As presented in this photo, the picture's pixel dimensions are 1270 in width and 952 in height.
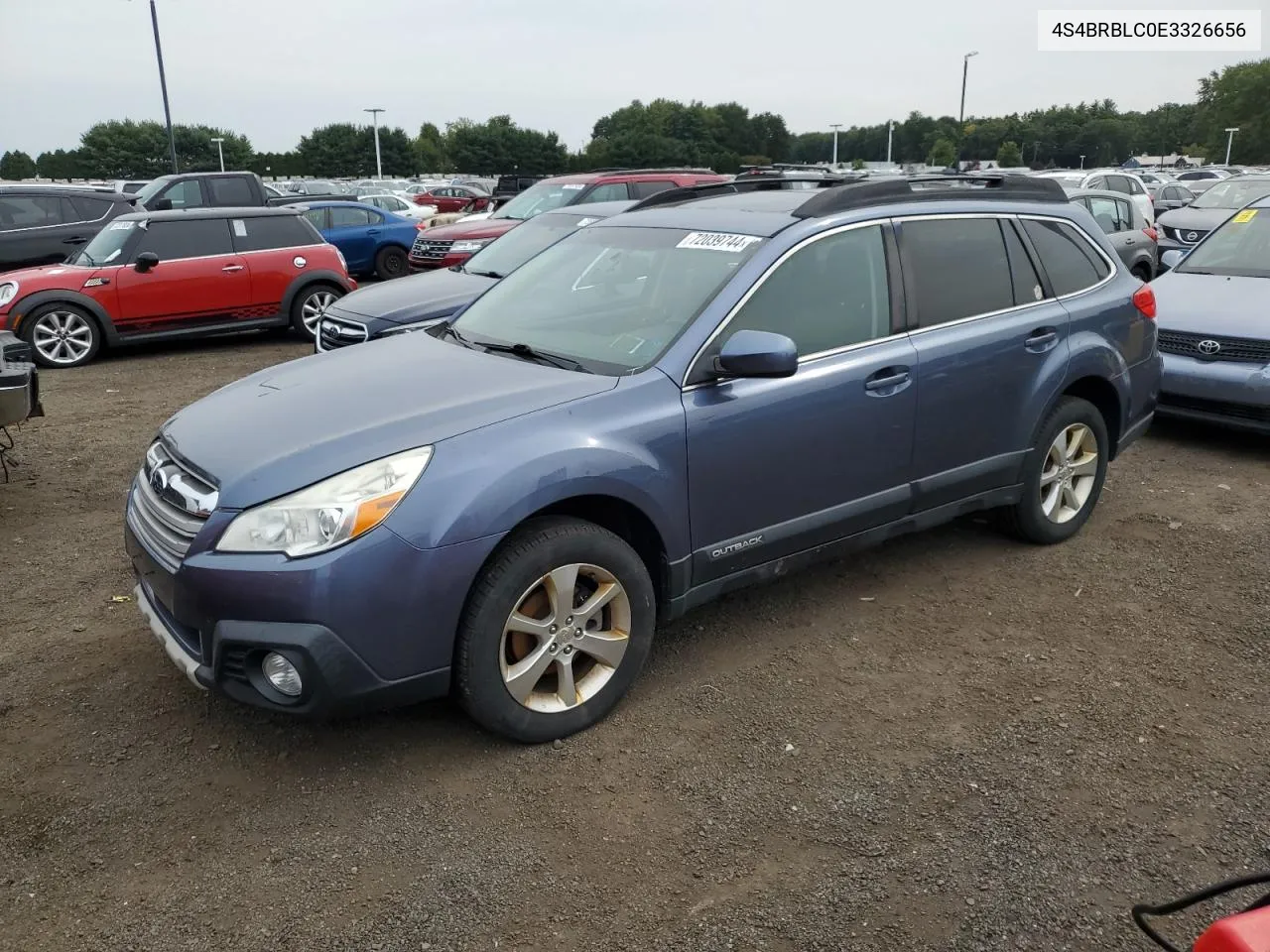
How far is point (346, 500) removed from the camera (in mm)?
2926

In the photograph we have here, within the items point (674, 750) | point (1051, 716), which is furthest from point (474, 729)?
point (1051, 716)

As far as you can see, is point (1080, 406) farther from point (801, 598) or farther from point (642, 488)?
point (642, 488)

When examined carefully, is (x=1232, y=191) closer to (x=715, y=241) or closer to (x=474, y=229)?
(x=474, y=229)

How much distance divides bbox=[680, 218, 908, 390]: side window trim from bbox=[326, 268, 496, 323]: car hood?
3763 mm

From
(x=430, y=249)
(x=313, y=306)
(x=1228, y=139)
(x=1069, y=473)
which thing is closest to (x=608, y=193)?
(x=430, y=249)

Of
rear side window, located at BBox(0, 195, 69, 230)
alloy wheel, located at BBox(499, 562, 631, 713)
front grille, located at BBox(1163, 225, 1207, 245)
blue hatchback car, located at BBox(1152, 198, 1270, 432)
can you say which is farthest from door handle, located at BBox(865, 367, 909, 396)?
front grille, located at BBox(1163, 225, 1207, 245)

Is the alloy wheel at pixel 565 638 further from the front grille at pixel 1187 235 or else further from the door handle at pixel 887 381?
the front grille at pixel 1187 235

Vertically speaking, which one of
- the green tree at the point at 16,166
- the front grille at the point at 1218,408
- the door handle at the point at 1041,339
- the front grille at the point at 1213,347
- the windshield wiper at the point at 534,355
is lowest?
the front grille at the point at 1218,408

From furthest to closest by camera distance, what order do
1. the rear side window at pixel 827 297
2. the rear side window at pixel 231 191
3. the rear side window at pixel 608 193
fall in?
the rear side window at pixel 231 191 → the rear side window at pixel 608 193 → the rear side window at pixel 827 297

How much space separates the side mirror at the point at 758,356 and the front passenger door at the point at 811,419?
131 millimetres

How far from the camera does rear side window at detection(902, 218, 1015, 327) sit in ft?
14.0

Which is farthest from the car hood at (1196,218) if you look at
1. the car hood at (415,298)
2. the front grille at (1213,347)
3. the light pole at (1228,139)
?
the light pole at (1228,139)

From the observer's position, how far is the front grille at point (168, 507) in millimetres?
3094

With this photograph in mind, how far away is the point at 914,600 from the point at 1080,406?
136cm
